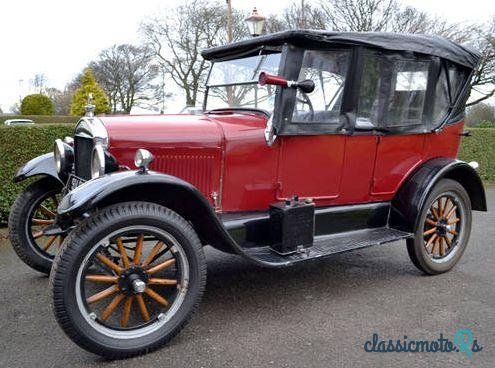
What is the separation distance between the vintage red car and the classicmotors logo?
75 centimetres

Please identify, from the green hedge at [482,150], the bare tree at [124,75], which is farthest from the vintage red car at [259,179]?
the bare tree at [124,75]

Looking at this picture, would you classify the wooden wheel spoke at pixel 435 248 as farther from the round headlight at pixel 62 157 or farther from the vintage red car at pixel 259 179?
the round headlight at pixel 62 157

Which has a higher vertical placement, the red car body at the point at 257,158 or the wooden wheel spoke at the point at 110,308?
the red car body at the point at 257,158

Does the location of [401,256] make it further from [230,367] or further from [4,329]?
[4,329]

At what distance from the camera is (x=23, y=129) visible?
222 inches

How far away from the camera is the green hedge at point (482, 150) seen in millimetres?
10504

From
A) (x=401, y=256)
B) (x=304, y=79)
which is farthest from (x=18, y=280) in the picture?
(x=401, y=256)

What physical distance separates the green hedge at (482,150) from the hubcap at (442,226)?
6590 mm

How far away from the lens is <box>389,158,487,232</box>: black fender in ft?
13.1

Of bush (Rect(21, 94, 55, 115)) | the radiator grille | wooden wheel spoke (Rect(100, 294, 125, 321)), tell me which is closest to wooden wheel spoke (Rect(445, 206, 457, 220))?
wooden wheel spoke (Rect(100, 294, 125, 321))

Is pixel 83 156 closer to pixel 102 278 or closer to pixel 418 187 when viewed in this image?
pixel 102 278

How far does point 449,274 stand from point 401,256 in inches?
24.6

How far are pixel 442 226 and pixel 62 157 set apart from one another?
10.8 feet

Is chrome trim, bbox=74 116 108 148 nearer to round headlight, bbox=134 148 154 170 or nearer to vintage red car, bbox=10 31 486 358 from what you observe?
vintage red car, bbox=10 31 486 358
